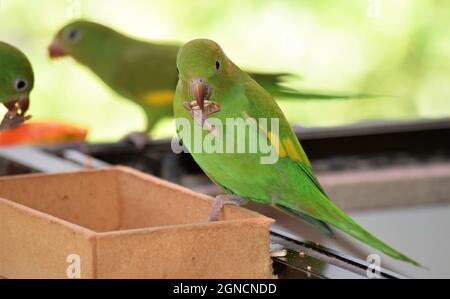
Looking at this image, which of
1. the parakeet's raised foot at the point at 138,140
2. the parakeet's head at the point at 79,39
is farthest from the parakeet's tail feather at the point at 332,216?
the parakeet's head at the point at 79,39

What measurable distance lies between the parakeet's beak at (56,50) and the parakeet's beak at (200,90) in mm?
1341

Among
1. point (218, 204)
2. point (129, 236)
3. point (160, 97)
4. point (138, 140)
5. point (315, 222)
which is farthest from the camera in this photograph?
point (160, 97)

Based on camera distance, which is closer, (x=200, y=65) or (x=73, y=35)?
(x=200, y=65)

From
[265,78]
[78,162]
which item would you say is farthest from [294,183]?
[78,162]

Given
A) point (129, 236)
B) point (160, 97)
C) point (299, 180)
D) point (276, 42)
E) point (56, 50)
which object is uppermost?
point (276, 42)

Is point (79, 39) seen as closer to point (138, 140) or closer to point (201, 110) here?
point (138, 140)

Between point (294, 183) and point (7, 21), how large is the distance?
178 cm

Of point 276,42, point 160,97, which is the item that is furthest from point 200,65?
point 276,42

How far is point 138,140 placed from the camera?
1751mm

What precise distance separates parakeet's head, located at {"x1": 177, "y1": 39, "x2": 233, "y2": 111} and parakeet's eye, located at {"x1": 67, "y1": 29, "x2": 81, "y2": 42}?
133 centimetres

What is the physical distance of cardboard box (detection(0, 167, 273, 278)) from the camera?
0.85 m

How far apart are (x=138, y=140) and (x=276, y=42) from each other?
1272mm

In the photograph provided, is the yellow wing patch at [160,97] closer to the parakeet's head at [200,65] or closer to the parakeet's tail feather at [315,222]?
the parakeet's tail feather at [315,222]

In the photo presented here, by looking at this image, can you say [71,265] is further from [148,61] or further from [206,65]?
[148,61]
